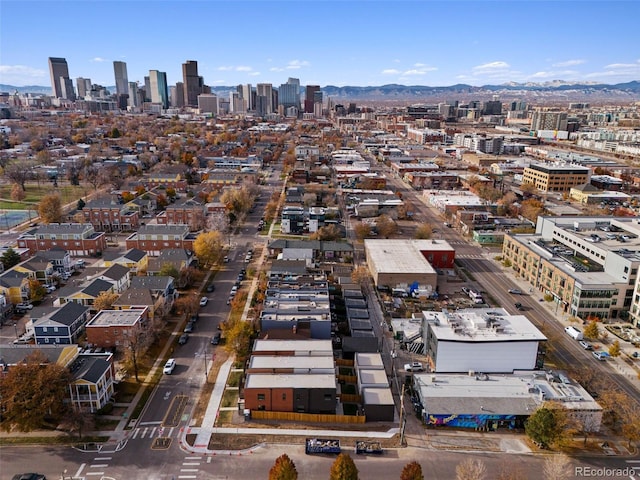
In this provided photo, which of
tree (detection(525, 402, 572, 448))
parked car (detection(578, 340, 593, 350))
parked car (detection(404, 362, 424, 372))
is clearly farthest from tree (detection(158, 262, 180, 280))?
parked car (detection(578, 340, 593, 350))

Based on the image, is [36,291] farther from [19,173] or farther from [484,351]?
[19,173]

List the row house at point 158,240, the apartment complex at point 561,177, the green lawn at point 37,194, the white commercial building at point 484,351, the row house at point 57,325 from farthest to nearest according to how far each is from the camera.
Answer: the apartment complex at point 561,177, the green lawn at point 37,194, the row house at point 158,240, the row house at point 57,325, the white commercial building at point 484,351

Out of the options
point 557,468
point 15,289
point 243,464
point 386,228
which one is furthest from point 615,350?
point 15,289

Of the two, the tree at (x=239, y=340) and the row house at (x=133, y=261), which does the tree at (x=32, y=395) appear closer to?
the tree at (x=239, y=340)

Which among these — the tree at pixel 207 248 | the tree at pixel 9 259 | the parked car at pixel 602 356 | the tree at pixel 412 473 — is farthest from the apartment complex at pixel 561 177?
the tree at pixel 9 259

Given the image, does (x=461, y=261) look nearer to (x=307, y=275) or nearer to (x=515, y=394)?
(x=307, y=275)

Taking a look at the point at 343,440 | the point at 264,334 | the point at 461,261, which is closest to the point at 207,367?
the point at 264,334
